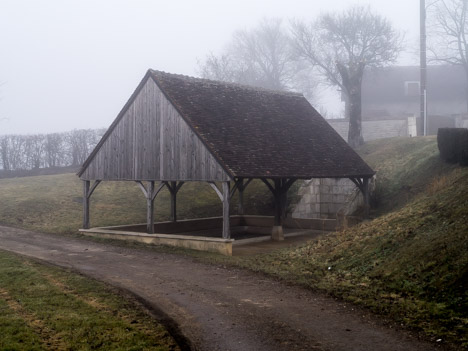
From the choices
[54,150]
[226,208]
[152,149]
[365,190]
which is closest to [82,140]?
[54,150]

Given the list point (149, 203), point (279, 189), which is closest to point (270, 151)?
point (279, 189)

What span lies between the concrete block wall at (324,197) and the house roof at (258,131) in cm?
297

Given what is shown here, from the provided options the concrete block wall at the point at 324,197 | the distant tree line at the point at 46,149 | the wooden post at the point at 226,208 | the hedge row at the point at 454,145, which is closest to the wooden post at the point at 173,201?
the wooden post at the point at 226,208

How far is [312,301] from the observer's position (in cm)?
1111

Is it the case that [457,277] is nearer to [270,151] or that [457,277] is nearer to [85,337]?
[85,337]

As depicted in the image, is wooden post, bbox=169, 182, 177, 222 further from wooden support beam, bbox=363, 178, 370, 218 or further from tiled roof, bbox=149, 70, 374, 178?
wooden support beam, bbox=363, 178, 370, 218

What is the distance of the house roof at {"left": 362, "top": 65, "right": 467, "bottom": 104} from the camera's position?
5181cm

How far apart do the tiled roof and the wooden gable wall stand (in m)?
0.48

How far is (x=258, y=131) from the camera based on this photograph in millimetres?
22422

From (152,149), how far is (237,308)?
12.1 m

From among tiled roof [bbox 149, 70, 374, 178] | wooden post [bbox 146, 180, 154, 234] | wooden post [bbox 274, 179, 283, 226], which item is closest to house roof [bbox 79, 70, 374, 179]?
tiled roof [bbox 149, 70, 374, 178]

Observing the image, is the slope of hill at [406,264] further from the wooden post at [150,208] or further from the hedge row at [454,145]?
the wooden post at [150,208]

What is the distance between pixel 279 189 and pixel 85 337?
15.1m

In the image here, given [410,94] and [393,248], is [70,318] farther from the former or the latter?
[410,94]
